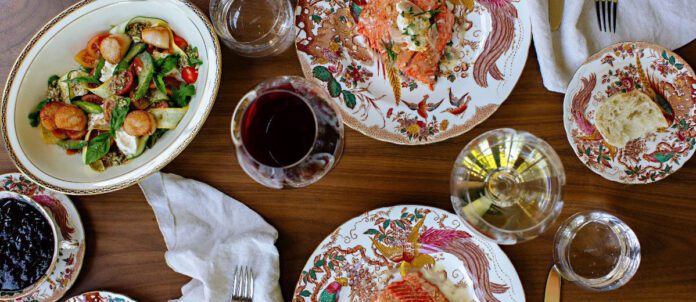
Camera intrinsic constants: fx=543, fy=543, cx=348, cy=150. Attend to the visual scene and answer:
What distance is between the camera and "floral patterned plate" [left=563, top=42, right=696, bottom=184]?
1.14 metres

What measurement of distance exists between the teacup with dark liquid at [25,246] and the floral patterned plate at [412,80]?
0.67m

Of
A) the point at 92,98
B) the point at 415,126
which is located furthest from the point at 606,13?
the point at 92,98

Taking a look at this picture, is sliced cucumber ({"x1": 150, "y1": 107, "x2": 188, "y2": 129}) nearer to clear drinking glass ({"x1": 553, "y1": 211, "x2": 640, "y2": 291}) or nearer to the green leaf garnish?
the green leaf garnish

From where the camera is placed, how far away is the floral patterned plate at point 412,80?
1.15 meters

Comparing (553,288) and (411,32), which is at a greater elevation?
(411,32)

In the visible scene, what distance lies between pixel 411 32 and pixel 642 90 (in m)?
0.51

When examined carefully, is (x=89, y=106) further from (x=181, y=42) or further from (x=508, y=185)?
(x=508, y=185)

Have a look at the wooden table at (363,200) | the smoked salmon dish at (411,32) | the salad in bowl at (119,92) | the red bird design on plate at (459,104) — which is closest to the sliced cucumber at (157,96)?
the salad in bowl at (119,92)

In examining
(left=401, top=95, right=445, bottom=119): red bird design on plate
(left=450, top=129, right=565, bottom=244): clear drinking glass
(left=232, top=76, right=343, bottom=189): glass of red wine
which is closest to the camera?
(left=232, top=76, right=343, bottom=189): glass of red wine

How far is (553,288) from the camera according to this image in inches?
45.1

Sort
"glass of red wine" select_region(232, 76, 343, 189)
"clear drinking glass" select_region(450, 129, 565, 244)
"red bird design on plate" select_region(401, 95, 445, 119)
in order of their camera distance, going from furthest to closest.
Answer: "red bird design on plate" select_region(401, 95, 445, 119), "clear drinking glass" select_region(450, 129, 565, 244), "glass of red wine" select_region(232, 76, 343, 189)

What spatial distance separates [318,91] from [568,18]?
60cm

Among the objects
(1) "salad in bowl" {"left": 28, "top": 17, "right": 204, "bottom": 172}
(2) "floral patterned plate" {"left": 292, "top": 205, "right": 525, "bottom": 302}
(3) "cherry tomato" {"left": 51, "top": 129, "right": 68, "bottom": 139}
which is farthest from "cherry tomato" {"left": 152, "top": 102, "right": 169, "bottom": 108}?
(2) "floral patterned plate" {"left": 292, "top": 205, "right": 525, "bottom": 302}

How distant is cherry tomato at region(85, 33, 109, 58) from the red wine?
0.48m
